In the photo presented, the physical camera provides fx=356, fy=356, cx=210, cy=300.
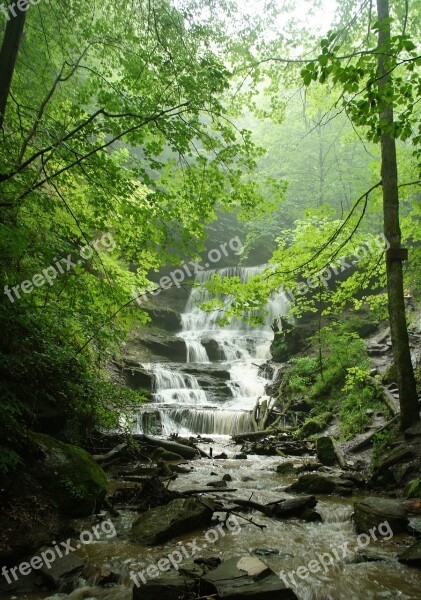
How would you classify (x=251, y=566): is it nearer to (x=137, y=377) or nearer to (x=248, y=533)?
(x=248, y=533)

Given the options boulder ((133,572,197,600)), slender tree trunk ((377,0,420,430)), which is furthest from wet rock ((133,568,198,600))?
slender tree trunk ((377,0,420,430))

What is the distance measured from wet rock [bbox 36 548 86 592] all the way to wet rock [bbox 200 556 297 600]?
4.96 feet

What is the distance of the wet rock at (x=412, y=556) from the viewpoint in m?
3.83

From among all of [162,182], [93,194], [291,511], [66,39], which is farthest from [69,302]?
[66,39]

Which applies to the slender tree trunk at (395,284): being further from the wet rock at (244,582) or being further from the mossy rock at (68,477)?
the mossy rock at (68,477)

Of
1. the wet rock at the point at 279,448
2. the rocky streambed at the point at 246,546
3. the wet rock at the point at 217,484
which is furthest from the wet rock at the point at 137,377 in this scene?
the wet rock at the point at 217,484

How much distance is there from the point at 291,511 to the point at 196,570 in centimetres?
249

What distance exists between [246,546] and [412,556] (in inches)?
74.4

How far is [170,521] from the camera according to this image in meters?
4.80

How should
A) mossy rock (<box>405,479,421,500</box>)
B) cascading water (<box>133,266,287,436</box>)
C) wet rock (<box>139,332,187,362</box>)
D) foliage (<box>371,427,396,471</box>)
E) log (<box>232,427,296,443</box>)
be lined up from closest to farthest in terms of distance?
mossy rock (<box>405,479,421,500</box>), foliage (<box>371,427,396,471</box>), log (<box>232,427,296,443</box>), cascading water (<box>133,266,287,436</box>), wet rock (<box>139,332,187,362</box>)

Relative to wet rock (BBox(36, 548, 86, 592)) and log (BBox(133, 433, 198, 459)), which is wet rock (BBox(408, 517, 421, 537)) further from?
log (BBox(133, 433, 198, 459))

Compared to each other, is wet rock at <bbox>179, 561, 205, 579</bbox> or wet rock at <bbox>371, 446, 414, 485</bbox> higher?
wet rock at <bbox>371, 446, 414, 485</bbox>

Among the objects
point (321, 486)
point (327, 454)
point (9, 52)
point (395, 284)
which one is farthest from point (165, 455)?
point (9, 52)

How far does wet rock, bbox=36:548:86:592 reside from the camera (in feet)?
11.9
